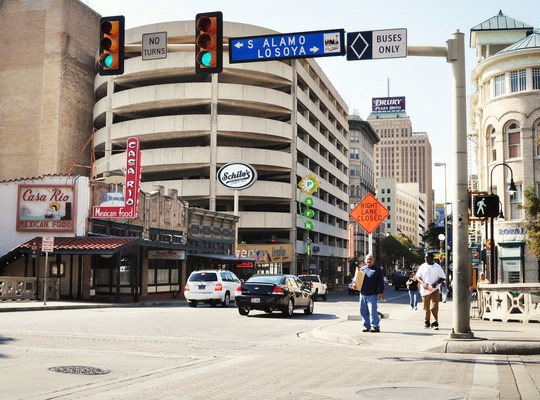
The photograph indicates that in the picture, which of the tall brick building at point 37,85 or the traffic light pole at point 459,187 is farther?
the tall brick building at point 37,85

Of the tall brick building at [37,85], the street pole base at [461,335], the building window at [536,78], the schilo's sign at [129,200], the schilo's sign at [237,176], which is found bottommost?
the street pole base at [461,335]

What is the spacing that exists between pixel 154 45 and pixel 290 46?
298cm

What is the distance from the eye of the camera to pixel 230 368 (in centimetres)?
1018

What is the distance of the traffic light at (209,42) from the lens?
1364cm

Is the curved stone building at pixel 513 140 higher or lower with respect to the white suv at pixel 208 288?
higher

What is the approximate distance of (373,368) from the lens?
1034 centimetres

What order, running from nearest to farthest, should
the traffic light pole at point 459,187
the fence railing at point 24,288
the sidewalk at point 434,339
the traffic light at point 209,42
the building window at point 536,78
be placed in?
the sidewalk at point 434,339 < the traffic light pole at point 459,187 < the traffic light at point 209,42 < the fence railing at point 24,288 < the building window at point 536,78

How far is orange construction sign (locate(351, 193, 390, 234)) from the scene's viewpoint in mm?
18703

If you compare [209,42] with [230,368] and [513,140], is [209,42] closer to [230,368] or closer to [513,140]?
[230,368]

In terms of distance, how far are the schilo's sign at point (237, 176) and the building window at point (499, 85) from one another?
2023cm

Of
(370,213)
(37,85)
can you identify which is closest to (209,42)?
(370,213)

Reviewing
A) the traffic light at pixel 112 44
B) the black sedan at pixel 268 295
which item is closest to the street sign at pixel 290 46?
the traffic light at pixel 112 44

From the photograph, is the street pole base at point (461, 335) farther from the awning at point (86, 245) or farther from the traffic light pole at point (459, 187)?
the awning at point (86, 245)

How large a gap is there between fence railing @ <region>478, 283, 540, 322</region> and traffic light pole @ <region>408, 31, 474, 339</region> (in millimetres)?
7025
